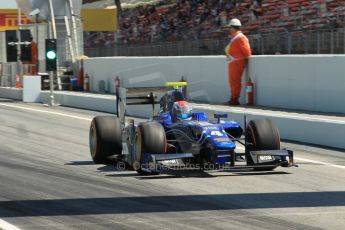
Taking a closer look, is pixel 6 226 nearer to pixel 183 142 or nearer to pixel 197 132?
pixel 197 132

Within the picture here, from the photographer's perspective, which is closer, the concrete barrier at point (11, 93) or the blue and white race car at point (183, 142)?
the blue and white race car at point (183, 142)

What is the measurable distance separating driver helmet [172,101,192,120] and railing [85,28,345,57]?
11965 millimetres

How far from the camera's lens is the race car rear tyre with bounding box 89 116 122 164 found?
1298 centimetres

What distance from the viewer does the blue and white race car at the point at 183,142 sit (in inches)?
448

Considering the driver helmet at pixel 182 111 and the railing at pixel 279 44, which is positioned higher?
the railing at pixel 279 44

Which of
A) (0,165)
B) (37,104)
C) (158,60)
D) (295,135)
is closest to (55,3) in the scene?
(37,104)

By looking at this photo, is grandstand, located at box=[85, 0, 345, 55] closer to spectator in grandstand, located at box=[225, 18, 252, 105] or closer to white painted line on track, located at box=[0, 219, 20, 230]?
spectator in grandstand, located at box=[225, 18, 252, 105]

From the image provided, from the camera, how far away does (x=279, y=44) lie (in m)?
27.1

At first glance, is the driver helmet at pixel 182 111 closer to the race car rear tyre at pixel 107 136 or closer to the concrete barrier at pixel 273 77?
the race car rear tyre at pixel 107 136

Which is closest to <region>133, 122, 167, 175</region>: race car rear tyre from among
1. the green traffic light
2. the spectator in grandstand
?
the spectator in grandstand

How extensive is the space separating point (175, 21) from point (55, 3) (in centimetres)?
968

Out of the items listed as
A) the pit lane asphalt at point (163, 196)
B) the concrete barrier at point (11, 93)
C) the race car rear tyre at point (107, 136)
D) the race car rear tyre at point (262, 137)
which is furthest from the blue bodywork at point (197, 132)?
the concrete barrier at point (11, 93)

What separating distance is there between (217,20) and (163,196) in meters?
32.4

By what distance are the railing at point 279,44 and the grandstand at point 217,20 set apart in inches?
1.9
